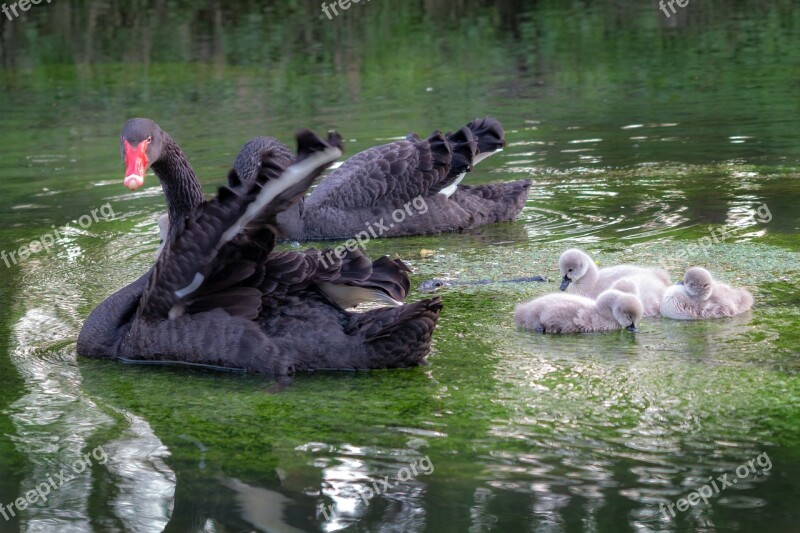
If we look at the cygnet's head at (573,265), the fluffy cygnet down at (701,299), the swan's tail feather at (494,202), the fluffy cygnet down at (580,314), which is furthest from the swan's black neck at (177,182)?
the swan's tail feather at (494,202)

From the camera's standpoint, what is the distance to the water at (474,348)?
357 cm

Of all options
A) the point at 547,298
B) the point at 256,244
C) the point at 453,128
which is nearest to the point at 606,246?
the point at 547,298

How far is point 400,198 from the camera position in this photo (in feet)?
25.7

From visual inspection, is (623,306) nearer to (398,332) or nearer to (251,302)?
(398,332)

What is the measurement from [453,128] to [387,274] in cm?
687

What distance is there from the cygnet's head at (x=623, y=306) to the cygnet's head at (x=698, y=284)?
0.81 ft

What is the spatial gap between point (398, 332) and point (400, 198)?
3.29 m

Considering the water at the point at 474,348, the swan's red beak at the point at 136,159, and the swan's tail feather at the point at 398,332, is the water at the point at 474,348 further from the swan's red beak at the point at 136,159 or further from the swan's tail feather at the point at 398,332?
the swan's red beak at the point at 136,159

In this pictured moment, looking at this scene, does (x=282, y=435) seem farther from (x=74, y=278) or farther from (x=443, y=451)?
(x=74, y=278)

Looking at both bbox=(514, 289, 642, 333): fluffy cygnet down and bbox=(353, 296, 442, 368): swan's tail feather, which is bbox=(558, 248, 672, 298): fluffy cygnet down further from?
bbox=(353, 296, 442, 368): swan's tail feather

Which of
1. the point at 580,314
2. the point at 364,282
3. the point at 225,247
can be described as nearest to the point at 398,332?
the point at 364,282

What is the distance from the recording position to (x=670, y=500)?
3.42 m

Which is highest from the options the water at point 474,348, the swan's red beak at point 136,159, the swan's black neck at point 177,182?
the swan's red beak at point 136,159

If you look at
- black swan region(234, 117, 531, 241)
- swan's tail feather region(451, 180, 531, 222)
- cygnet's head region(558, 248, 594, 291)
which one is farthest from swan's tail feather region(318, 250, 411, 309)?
swan's tail feather region(451, 180, 531, 222)
